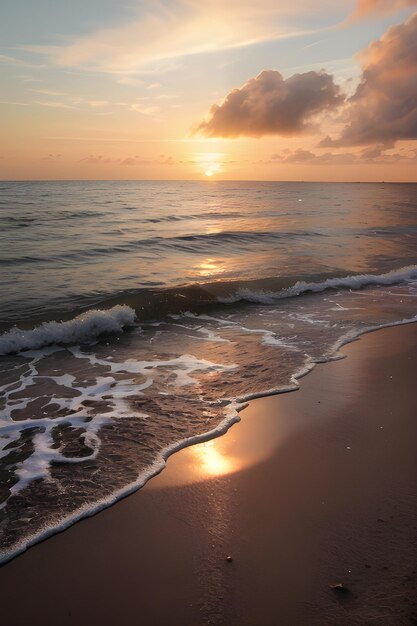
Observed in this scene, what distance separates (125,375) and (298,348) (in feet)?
10.4

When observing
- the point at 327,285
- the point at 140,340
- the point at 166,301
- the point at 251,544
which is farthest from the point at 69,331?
the point at 327,285

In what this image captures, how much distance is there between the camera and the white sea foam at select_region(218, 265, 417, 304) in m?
13.5

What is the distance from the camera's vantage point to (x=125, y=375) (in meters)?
7.66

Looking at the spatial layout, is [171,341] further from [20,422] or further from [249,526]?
[249,526]

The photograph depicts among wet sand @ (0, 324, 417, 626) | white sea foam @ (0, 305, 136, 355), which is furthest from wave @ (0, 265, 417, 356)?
wet sand @ (0, 324, 417, 626)

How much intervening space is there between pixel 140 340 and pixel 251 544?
6520mm

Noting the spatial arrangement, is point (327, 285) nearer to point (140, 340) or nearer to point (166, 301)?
point (166, 301)

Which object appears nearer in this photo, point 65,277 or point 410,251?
point 65,277

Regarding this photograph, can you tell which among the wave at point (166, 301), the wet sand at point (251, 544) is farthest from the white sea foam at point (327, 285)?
the wet sand at point (251, 544)

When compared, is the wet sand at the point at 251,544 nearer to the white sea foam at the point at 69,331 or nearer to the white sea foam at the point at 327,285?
the white sea foam at the point at 69,331

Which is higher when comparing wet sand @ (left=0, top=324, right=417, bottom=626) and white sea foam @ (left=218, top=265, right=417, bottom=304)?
white sea foam @ (left=218, top=265, right=417, bottom=304)

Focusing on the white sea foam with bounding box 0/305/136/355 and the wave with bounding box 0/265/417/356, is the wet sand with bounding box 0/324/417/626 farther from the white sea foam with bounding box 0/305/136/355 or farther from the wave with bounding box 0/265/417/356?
the wave with bounding box 0/265/417/356

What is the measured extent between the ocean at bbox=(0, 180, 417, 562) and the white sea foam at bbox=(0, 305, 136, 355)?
0.09 ft

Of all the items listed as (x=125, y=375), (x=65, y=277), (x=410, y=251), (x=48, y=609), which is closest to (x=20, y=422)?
(x=125, y=375)
